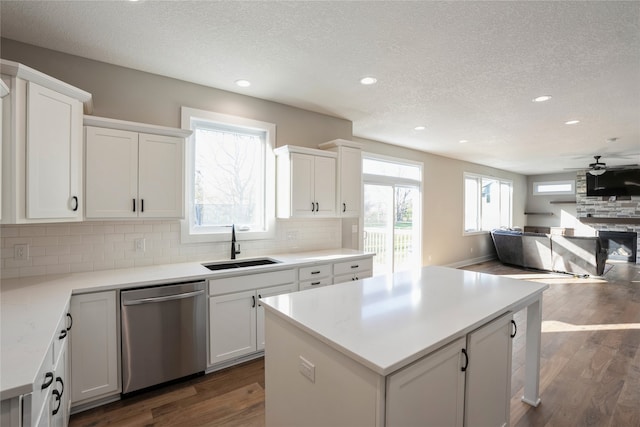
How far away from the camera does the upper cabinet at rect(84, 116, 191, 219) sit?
238cm

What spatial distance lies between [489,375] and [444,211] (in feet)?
19.0

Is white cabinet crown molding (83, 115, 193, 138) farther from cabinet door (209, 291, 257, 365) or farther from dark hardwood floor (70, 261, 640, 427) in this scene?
dark hardwood floor (70, 261, 640, 427)

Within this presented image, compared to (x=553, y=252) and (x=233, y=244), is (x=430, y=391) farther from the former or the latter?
(x=553, y=252)

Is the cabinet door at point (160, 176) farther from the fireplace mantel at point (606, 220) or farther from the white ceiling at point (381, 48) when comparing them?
the fireplace mantel at point (606, 220)

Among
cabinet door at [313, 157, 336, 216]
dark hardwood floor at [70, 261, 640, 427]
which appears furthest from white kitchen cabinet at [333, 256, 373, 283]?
dark hardwood floor at [70, 261, 640, 427]

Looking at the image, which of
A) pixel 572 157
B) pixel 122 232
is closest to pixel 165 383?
pixel 122 232

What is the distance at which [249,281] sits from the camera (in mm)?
2785

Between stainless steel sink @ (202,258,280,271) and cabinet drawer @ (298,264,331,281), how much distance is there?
0.28m

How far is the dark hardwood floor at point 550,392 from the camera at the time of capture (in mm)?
2117

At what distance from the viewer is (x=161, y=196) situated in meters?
2.67

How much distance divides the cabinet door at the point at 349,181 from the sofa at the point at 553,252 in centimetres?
510

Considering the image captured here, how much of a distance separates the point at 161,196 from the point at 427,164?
17.9 feet

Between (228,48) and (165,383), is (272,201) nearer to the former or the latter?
(228,48)

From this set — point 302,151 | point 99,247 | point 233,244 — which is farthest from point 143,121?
point 302,151
